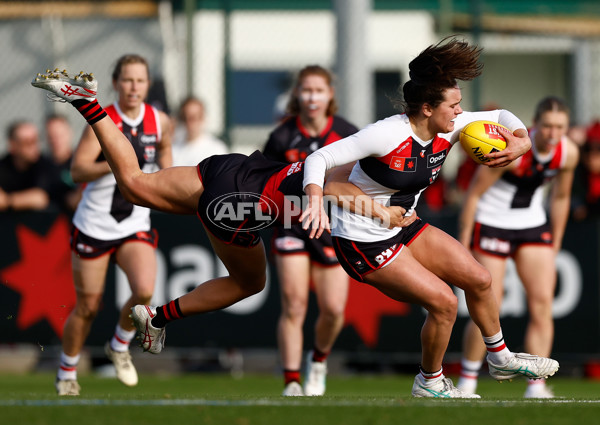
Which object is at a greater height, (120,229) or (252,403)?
(120,229)

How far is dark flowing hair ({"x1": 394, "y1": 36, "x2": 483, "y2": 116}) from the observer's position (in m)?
6.25

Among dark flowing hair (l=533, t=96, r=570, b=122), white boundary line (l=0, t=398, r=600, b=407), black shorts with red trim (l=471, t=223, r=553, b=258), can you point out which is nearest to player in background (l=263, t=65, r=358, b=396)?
black shorts with red trim (l=471, t=223, r=553, b=258)

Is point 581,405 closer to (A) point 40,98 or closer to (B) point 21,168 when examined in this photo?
(B) point 21,168

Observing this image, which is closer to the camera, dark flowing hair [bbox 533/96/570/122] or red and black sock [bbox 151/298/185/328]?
red and black sock [bbox 151/298/185/328]

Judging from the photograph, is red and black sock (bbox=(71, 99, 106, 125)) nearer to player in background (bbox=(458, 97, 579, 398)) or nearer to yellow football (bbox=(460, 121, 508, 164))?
yellow football (bbox=(460, 121, 508, 164))

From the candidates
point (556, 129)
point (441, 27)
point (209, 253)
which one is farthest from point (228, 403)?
point (441, 27)

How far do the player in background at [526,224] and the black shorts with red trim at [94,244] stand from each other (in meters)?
2.61

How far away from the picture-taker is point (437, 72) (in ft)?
20.5

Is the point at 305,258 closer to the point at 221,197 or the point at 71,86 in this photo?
the point at 221,197

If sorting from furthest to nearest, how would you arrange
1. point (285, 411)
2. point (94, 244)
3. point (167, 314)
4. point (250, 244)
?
1. point (94, 244)
2. point (167, 314)
3. point (250, 244)
4. point (285, 411)

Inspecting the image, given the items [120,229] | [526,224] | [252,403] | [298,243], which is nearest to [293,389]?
[298,243]

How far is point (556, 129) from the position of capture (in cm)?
859

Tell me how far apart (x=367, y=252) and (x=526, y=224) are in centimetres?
278

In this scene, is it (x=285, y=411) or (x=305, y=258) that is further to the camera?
(x=305, y=258)
